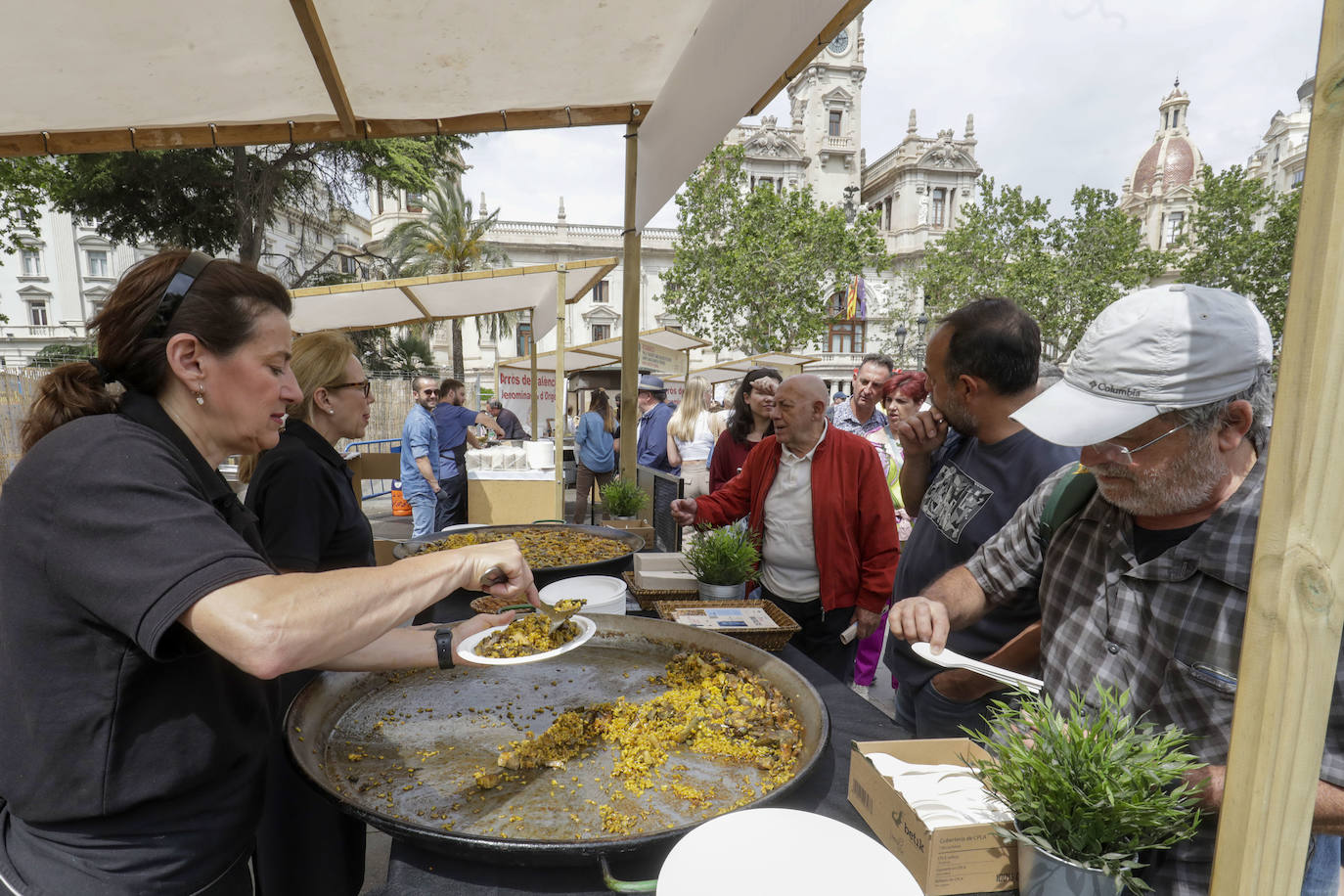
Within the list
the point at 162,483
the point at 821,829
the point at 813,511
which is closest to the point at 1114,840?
the point at 821,829

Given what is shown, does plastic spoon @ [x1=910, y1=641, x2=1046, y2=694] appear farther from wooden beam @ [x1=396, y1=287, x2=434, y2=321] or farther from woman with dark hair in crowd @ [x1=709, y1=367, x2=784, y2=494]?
A: wooden beam @ [x1=396, y1=287, x2=434, y2=321]

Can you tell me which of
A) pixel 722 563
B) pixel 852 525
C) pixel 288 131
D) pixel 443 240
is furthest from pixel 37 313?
pixel 852 525

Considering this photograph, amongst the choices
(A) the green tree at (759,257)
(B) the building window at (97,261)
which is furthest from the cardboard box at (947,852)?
(B) the building window at (97,261)

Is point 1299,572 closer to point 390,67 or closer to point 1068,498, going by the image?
point 1068,498

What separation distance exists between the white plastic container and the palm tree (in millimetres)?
31991

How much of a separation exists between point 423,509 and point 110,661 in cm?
653

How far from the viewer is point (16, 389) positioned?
366 inches

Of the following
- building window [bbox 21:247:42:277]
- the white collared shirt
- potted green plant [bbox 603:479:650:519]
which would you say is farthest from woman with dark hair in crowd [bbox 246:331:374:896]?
building window [bbox 21:247:42:277]

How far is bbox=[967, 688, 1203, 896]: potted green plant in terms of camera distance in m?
0.92

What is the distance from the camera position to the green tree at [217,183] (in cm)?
1493

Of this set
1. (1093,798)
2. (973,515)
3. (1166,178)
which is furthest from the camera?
(1166,178)

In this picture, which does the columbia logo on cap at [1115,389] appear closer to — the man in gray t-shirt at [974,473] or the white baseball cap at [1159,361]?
the white baseball cap at [1159,361]

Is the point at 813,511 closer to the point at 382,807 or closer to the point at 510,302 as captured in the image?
→ the point at 382,807

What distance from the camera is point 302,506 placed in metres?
2.09
